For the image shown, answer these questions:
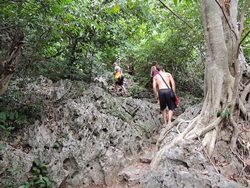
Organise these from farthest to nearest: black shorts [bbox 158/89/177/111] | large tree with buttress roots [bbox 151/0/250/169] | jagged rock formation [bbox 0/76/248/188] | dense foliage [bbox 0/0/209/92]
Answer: black shorts [bbox 158/89/177/111] → dense foliage [bbox 0/0/209/92] → large tree with buttress roots [bbox 151/0/250/169] → jagged rock formation [bbox 0/76/248/188]

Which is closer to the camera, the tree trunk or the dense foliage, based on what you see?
the tree trunk

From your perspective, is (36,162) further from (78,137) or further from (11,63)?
(11,63)

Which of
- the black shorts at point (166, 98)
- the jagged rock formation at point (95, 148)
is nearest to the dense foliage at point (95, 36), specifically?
the jagged rock formation at point (95, 148)

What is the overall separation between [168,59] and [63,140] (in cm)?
614

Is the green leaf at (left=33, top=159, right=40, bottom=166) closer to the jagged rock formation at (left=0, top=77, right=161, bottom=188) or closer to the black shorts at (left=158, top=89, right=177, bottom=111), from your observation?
the jagged rock formation at (left=0, top=77, right=161, bottom=188)

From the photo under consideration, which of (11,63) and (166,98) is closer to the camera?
(11,63)

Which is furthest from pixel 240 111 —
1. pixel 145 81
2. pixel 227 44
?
pixel 145 81

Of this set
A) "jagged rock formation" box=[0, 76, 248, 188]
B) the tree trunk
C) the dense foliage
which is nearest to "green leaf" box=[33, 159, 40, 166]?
"jagged rock formation" box=[0, 76, 248, 188]

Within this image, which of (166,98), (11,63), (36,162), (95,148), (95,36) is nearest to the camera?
(11,63)

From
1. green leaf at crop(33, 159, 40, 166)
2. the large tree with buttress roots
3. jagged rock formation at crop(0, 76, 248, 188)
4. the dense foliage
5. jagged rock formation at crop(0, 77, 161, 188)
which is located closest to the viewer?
jagged rock formation at crop(0, 76, 248, 188)

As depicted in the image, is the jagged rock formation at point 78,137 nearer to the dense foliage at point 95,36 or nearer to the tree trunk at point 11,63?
the dense foliage at point 95,36

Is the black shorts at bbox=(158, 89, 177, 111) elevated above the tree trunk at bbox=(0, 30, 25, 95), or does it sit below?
below

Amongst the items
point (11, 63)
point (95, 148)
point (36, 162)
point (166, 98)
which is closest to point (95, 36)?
point (166, 98)

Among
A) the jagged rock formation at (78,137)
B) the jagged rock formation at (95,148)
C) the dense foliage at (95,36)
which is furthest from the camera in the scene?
the jagged rock formation at (78,137)
